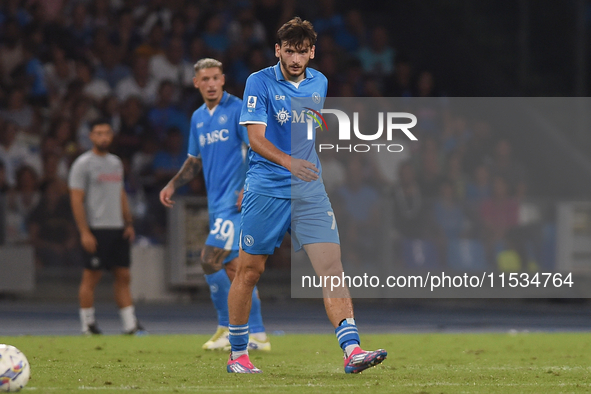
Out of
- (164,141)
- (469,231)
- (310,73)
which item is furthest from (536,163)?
(310,73)

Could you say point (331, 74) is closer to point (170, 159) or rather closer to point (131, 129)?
point (170, 159)

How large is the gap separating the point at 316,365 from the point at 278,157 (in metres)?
2.05

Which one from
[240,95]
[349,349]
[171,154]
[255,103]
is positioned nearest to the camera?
[349,349]

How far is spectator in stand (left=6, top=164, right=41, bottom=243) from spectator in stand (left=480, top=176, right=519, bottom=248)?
638cm

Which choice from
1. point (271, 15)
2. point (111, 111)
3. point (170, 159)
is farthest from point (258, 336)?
point (271, 15)

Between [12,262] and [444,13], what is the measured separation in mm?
9630

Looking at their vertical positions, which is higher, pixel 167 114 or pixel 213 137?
pixel 167 114

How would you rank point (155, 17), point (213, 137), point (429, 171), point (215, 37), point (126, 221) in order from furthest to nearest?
point (215, 37) → point (155, 17) → point (429, 171) → point (126, 221) → point (213, 137)

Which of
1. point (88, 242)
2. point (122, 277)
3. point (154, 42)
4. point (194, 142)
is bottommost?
point (122, 277)

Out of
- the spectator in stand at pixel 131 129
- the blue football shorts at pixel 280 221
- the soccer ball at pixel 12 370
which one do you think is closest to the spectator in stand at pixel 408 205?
the spectator in stand at pixel 131 129

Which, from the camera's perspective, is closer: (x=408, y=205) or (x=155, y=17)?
(x=408, y=205)

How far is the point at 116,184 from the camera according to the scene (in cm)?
1057

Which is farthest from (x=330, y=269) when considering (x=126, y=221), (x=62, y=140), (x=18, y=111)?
(x=18, y=111)

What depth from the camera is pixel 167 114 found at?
1591 centimetres
